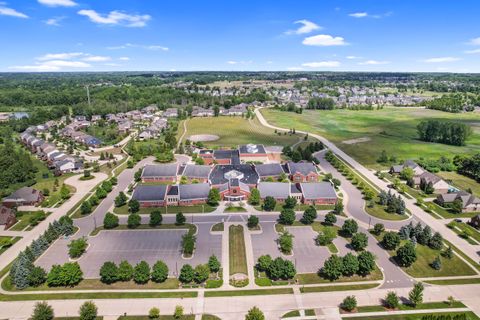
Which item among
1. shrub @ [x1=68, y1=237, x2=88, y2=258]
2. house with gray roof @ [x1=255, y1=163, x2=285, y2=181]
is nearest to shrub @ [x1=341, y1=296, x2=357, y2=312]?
shrub @ [x1=68, y1=237, x2=88, y2=258]

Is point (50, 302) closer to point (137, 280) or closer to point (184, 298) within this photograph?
point (137, 280)

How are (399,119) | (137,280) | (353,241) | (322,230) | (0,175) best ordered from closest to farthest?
(137,280) → (353,241) → (322,230) → (0,175) → (399,119)

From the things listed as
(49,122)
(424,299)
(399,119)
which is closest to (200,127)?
(49,122)

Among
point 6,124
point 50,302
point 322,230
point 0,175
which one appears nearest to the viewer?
point 50,302

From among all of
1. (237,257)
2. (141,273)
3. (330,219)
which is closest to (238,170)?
(330,219)

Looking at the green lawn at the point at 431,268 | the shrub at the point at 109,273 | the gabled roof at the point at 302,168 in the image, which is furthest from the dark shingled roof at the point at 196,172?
the green lawn at the point at 431,268

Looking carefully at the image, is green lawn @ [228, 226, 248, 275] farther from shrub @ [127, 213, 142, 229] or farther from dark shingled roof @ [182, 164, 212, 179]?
dark shingled roof @ [182, 164, 212, 179]
